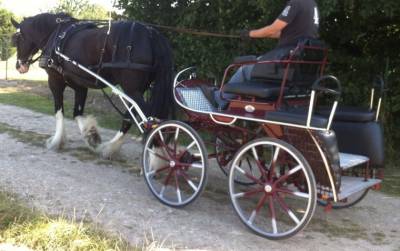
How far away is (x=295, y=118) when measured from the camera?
4.32 metres

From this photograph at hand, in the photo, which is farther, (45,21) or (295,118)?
(45,21)

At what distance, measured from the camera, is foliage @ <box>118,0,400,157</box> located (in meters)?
7.77

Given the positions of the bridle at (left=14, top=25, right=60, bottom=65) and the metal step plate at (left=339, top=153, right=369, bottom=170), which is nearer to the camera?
the metal step plate at (left=339, top=153, right=369, bottom=170)

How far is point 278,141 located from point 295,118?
0.82ft

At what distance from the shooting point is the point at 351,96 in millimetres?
7762

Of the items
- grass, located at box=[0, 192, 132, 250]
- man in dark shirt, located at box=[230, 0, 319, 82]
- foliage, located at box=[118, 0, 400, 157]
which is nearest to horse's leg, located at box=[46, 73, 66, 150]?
foliage, located at box=[118, 0, 400, 157]

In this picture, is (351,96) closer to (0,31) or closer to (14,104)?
(14,104)

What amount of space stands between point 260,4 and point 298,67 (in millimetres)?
2301

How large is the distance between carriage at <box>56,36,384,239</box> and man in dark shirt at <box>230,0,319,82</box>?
10 cm

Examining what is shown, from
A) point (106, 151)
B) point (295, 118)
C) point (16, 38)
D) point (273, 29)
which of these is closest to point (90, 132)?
point (106, 151)

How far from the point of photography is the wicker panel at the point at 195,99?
5.31 m

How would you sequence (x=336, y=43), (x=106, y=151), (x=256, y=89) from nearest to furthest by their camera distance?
1. (x=256, y=89)
2. (x=106, y=151)
3. (x=336, y=43)

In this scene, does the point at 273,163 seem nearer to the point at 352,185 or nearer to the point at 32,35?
the point at 352,185

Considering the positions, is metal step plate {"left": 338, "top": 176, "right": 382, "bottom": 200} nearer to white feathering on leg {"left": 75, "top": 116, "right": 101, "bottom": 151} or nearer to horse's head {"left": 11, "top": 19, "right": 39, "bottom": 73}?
white feathering on leg {"left": 75, "top": 116, "right": 101, "bottom": 151}
